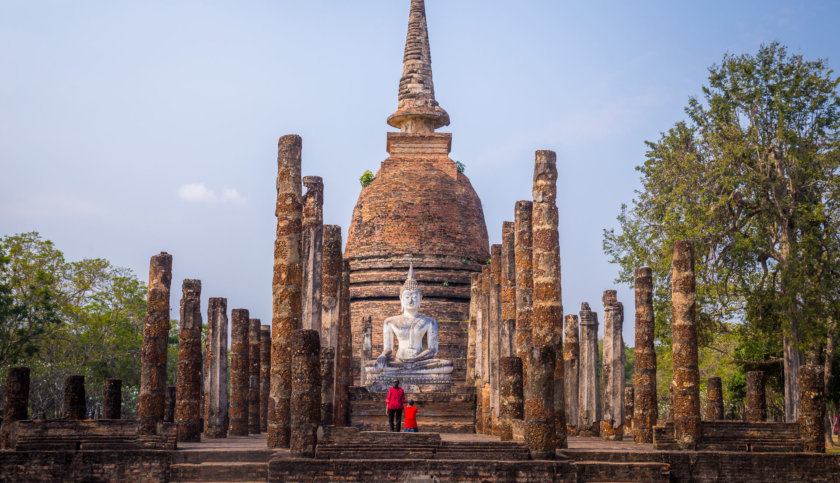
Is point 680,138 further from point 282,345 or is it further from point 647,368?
point 282,345

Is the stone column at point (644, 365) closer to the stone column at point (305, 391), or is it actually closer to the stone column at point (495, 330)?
the stone column at point (495, 330)

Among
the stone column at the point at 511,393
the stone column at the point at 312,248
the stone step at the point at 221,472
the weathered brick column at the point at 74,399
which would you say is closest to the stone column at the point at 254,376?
the weathered brick column at the point at 74,399

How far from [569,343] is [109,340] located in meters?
14.8

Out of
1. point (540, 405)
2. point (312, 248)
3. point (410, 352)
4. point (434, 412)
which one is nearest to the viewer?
point (540, 405)

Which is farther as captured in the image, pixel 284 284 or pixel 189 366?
pixel 189 366

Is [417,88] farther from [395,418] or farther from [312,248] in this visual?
[395,418]

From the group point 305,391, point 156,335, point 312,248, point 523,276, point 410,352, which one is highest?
point 312,248

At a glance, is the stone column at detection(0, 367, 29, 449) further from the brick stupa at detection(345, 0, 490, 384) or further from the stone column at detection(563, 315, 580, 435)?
the brick stupa at detection(345, 0, 490, 384)

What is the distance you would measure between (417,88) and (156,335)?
1710 centimetres

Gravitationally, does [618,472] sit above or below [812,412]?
below

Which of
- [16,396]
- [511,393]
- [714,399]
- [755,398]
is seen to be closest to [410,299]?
[714,399]

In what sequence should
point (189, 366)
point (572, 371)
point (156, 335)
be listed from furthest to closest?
point (572, 371) < point (189, 366) < point (156, 335)

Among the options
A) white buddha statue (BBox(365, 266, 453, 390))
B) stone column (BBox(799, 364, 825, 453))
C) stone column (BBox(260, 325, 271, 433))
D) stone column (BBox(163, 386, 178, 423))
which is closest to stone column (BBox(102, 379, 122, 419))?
stone column (BBox(163, 386, 178, 423))

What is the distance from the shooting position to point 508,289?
17844 mm
